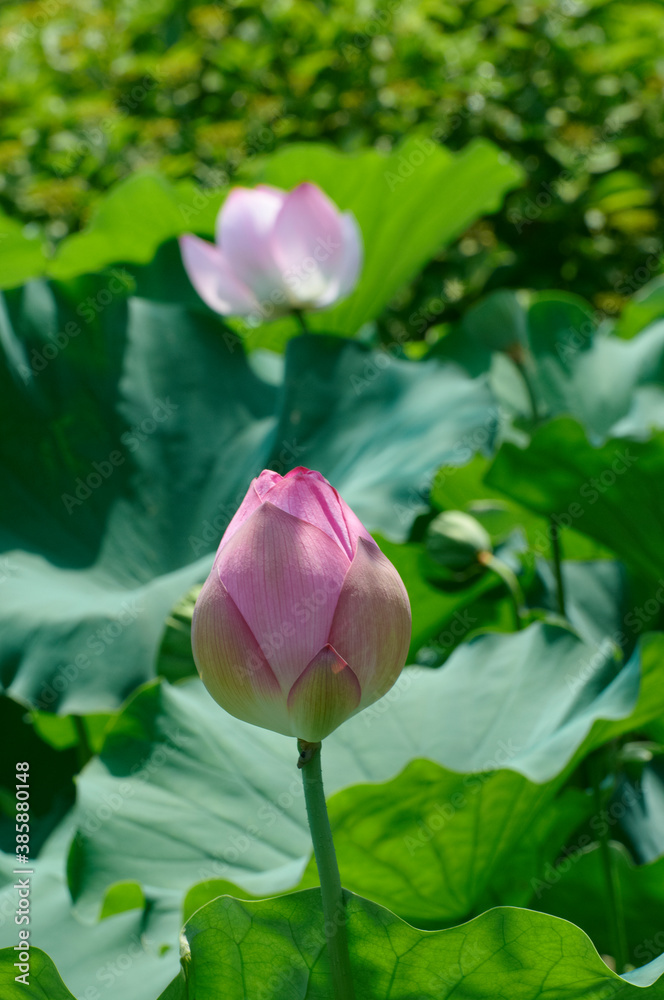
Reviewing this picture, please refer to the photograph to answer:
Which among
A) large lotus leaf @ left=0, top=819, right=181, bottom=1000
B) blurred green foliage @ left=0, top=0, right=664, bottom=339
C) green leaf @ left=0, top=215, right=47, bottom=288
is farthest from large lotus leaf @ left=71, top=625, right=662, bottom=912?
Result: blurred green foliage @ left=0, top=0, right=664, bottom=339

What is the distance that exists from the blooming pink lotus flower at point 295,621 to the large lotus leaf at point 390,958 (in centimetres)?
9

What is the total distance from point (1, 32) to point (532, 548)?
243cm

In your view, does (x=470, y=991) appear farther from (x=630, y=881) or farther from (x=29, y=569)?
(x=29, y=569)

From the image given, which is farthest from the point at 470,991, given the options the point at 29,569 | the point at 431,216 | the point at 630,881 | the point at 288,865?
the point at 431,216

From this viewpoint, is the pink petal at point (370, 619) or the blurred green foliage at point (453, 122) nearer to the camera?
the pink petal at point (370, 619)

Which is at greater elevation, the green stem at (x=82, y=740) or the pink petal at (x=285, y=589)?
the pink petal at (x=285, y=589)

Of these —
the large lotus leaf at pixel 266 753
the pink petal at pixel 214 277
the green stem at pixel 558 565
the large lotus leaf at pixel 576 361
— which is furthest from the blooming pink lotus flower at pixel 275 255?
the large lotus leaf at pixel 266 753

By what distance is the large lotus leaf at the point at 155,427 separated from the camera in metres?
0.99

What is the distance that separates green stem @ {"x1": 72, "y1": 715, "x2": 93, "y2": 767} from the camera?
3.01 feet

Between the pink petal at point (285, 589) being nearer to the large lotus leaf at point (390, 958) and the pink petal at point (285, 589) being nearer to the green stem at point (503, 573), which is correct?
the large lotus leaf at point (390, 958)

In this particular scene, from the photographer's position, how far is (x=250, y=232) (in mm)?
1069

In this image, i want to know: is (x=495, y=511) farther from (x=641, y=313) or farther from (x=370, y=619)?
(x=370, y=619)

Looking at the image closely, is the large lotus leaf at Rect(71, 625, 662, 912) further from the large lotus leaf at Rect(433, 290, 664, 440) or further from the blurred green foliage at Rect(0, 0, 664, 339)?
the blurred green foliage at Rect(0, 0, 664, 339)

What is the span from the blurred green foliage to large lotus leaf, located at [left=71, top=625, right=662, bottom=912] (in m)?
1.32
